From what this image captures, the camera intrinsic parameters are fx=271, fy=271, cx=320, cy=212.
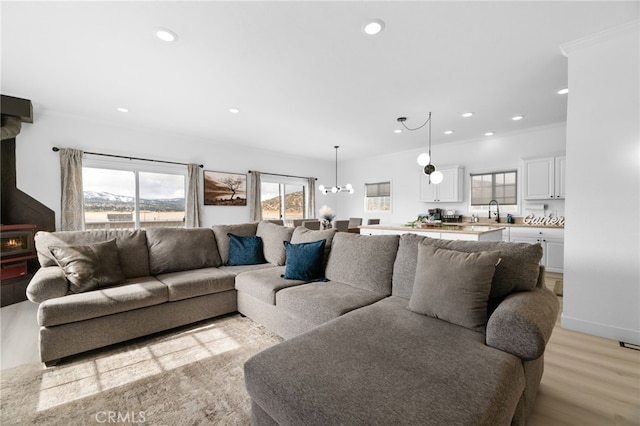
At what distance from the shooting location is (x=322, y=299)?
205 cm

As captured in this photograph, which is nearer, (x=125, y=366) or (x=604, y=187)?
(x=125, y=366)

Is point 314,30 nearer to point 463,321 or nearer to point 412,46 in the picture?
point 412,46

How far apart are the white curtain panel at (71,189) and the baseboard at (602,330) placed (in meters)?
6.52

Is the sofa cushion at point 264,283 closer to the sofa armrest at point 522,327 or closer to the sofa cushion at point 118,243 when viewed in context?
the sofa cushion at point 118,243

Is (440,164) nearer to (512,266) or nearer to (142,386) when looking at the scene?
(512,266)

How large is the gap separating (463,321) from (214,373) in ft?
5.52

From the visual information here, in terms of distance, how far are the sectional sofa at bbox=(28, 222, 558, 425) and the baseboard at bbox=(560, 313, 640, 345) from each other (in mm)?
1408

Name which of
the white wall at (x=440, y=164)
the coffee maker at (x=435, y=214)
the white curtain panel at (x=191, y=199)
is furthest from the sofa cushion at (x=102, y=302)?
the white wall at (x=440, y=164)

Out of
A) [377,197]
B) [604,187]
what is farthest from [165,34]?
[377,197]

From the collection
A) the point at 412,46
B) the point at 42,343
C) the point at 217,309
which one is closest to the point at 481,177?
the point at 412,46

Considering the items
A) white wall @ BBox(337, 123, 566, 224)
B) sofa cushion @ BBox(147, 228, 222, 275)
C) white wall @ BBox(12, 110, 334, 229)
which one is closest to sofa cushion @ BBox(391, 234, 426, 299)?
sofa cushion @ BBox(147, 228, 222, 275)

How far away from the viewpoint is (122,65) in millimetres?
2850

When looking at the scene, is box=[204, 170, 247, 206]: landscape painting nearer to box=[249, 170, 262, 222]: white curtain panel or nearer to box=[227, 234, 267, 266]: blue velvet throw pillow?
box=[249, 170, 262, 222]: white curtain panel

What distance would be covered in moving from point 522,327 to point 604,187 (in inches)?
82.5
